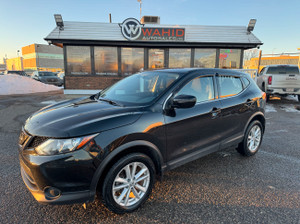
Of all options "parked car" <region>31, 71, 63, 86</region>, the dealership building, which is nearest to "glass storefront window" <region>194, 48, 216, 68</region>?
the dealership building

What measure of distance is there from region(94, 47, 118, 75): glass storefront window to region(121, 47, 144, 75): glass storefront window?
0.51m

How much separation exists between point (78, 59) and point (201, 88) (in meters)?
11.1

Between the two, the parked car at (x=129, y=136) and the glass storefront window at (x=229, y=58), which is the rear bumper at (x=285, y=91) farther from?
the parked car at (x=129, y=136)

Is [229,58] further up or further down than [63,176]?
further up

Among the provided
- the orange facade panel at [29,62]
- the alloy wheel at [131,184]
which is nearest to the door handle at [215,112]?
the alloy wheel at [131,184]

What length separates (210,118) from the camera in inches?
123

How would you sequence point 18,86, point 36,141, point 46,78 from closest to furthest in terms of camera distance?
point 36,141 < point 18,86 < point 46,78

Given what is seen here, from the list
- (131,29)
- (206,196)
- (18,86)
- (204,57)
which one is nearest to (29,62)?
(18,86)

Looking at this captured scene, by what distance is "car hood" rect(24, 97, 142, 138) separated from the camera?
207cm

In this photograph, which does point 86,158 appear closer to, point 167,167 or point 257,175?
point 167,167

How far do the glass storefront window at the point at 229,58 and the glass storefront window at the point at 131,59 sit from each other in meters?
5.27

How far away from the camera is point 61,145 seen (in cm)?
200

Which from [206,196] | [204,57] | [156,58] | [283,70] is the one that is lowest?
[206,196]

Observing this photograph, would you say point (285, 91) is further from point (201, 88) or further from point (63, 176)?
point (63, 176)
